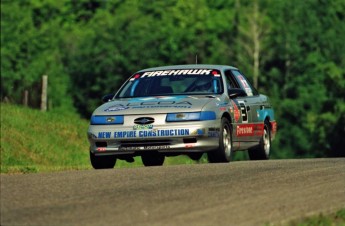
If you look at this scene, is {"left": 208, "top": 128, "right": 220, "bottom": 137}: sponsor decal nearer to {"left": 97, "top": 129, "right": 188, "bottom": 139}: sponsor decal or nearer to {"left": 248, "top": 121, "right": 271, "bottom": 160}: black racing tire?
A: {"left": 97, "top": 129, "right": 188, "bottom": 139}: sponsor decal

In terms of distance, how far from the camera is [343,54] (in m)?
91.9

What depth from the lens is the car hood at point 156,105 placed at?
17.1 meters

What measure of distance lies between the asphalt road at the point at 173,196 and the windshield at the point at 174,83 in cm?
306

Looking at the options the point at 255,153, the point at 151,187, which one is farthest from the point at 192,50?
the point at 151,187

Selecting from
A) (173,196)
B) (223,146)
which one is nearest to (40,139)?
(223,146)

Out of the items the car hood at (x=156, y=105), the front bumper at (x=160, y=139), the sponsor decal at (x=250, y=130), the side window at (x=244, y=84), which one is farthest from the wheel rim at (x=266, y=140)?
the front bumper at (x=160, y=139)

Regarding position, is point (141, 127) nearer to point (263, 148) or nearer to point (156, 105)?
point (156, 105)

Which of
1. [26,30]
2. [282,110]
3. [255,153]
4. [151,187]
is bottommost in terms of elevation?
[282,110]

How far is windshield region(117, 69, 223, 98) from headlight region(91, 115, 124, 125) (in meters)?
1.09

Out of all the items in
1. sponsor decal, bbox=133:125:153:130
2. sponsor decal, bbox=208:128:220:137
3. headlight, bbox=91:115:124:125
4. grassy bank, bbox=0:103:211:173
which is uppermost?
headlight, bbox=91:115:124:125

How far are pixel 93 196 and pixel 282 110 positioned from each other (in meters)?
75.4

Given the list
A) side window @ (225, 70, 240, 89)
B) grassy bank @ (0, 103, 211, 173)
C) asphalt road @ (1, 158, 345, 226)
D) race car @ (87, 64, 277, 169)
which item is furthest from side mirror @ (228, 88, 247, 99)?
grassy bank @ (0, 103, 211, 173)

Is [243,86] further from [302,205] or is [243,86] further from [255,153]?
[302,205]

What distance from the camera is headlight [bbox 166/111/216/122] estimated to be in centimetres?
1705
